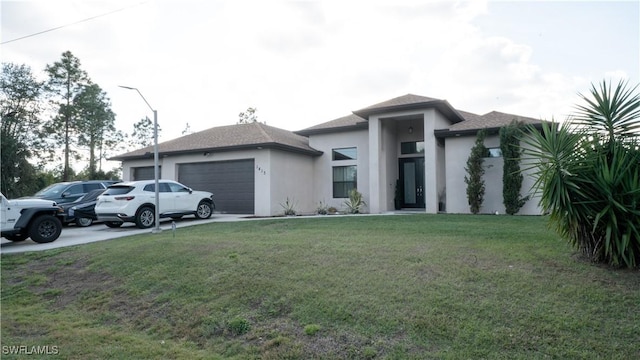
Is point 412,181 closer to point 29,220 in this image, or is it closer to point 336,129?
point 336,129

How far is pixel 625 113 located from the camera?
18.8 ft

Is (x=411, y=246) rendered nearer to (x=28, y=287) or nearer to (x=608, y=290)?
(x=608, y=290)

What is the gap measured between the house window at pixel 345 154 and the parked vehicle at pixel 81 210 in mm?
10665

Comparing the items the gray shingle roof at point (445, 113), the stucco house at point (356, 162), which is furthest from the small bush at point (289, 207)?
the gray shingle roof at point (445, 113)

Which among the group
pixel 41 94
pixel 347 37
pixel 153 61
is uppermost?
pixel 41 94

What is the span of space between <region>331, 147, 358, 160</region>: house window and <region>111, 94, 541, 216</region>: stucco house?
0.05 meters

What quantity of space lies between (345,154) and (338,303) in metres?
13.9

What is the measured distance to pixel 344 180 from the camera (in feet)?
59.9

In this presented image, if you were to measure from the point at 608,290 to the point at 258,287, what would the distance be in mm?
4584

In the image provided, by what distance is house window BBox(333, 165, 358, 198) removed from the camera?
18.0 m

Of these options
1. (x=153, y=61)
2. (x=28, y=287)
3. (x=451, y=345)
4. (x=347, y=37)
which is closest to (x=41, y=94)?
(x=153, y=61)

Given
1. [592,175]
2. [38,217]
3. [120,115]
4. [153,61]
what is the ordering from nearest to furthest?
[592,175] < [38,217] < [153,61] < [120,115]

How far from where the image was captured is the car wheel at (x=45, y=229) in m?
10.6

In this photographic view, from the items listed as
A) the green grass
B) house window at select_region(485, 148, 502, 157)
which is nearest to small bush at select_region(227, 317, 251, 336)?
the green grass
